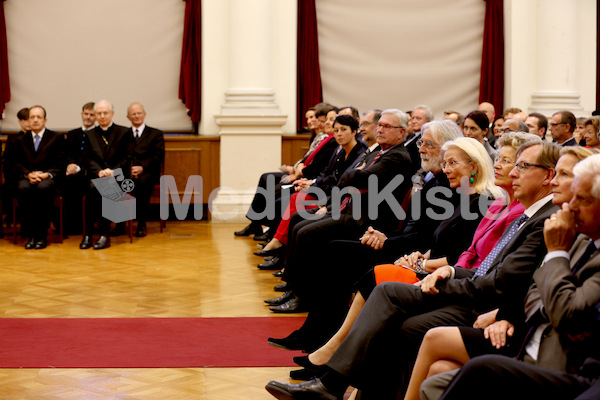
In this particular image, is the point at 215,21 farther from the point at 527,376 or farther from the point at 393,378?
the point at 527,376

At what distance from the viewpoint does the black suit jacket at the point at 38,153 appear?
8523 mm

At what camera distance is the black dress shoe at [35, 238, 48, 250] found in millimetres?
8117

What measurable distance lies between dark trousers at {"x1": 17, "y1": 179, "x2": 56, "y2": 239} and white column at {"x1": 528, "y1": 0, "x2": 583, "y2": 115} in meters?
5.83

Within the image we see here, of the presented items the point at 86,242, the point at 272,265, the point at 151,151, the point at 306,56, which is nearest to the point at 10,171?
the point at 86,242

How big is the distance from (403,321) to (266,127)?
658cm

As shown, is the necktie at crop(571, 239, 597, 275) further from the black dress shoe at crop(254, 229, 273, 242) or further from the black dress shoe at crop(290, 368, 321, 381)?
the black dress shoe at crop(254, 229, 273, 242)

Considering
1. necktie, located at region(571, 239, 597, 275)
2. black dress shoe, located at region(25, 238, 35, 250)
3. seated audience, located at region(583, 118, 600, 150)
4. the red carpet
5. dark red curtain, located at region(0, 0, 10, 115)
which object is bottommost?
the red carpet

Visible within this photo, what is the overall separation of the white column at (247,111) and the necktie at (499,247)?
6.42 m

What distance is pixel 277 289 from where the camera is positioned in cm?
614

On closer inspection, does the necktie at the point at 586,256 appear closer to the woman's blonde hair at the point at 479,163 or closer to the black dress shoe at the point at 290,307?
the woman's blonde hair at the point at 479,163

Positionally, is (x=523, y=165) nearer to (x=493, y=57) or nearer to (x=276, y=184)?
(x=276, y=184)

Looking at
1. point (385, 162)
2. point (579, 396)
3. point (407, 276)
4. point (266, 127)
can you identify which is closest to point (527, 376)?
point (579, 396)

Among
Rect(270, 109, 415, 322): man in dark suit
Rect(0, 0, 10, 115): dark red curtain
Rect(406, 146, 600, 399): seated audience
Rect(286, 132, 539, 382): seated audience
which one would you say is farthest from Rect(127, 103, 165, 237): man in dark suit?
Rect(406, 146, 600, 399): seated audience

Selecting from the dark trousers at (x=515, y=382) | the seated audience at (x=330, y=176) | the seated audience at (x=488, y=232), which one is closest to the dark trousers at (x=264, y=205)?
the seated audience at (x=330, y=176)
